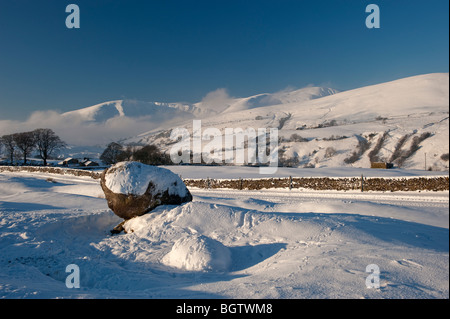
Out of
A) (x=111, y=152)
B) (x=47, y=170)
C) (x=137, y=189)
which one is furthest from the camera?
(x=111, y=152)

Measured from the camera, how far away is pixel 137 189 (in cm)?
1076

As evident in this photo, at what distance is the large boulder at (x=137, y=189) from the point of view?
1072 cm

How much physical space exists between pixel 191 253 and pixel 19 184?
1973 cm

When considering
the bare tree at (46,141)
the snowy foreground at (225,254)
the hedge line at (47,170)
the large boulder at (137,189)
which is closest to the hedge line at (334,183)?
the snowy foreground at (225,254)

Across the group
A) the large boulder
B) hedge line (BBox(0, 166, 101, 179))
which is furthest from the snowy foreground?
hedge line (BBox(0, 166, 101, 179))

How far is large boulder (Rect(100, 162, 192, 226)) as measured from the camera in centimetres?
1072

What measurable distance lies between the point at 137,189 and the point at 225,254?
17.3 feet

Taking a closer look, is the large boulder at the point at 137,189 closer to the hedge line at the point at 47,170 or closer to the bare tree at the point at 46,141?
the hedge line at the point at 47,170

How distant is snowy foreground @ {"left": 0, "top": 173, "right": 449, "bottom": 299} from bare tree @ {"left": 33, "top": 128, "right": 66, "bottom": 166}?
113 ft

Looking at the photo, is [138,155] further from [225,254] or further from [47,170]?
[225,254]

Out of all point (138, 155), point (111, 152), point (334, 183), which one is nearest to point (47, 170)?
point (138, 155)
